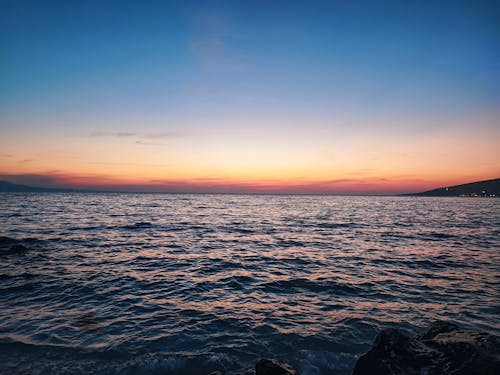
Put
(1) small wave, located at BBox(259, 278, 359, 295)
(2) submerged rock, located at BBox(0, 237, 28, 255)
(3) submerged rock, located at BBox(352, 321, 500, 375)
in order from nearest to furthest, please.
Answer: (3) submerged rock, located at BBox(352, 321, 500, 375)
(1) small wave, located at BBox(259, 278, 359, 295)
(2) submerged rock, located at BBox(0, 237, 28, 255)

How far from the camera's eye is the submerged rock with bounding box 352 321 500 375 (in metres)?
5.95

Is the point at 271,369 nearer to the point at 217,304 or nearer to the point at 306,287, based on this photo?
the point at 217,304

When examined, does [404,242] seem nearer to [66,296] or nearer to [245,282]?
[245,282]

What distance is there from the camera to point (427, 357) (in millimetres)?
6586

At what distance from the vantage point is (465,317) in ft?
34.7

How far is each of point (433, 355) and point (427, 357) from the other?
177 mm

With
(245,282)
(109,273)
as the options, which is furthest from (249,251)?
(109,273)

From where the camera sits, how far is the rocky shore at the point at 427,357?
5.96 metres

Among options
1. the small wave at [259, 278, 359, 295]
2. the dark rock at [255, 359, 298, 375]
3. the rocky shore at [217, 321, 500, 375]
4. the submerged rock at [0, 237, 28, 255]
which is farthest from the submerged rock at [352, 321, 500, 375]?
the submerged rock at [0, 237, 28, 255]

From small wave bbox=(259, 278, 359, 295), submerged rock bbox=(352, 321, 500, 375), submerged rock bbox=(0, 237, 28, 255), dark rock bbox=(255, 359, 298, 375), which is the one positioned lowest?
small wave bbox=(259, 278, 359, 295)

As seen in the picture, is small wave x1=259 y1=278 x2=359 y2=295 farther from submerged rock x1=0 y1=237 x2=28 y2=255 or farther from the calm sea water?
submerged rock x1=0 y1=237 x2=28 y2=255

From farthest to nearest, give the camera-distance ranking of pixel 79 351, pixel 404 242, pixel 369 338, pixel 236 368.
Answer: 1. pixel 404 242
2. pixel 369 338
3. pixel 79 351
4. pixel 236 368

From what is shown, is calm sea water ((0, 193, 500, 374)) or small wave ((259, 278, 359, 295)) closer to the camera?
calm sea water ((0, 193, 500, 374))

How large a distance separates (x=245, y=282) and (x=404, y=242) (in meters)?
20.3
